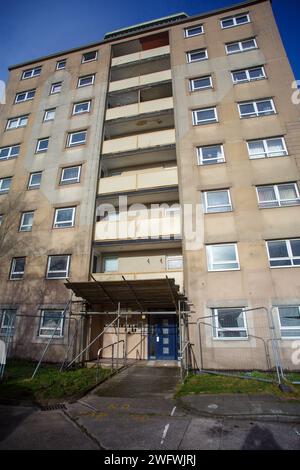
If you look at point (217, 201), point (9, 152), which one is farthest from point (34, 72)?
point (217, 201)

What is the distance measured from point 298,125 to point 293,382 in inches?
517

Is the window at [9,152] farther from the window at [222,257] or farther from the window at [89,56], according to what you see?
the window at [222,257]

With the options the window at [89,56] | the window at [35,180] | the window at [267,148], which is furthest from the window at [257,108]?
the window at [89,56]

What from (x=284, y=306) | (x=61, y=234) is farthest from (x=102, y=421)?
(x=61, y=234)

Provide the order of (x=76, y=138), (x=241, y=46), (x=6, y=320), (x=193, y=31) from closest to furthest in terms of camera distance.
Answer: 1. (x=6, y=320)
2. (x=241, y=46)
3. (x=76, y=138)
4. (x=193, y=31)

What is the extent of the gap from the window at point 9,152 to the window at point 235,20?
18.3 metres

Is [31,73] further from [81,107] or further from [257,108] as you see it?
[257,108]

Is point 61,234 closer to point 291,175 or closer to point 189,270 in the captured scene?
point 189,270

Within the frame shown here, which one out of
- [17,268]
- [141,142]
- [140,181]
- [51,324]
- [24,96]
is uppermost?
[24,96]

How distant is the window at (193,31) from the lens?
20712mm

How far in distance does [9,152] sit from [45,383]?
17461 millimetres

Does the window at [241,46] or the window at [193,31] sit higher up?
the window at [193,31]

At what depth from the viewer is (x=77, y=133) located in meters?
19.4

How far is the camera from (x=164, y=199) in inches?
674
